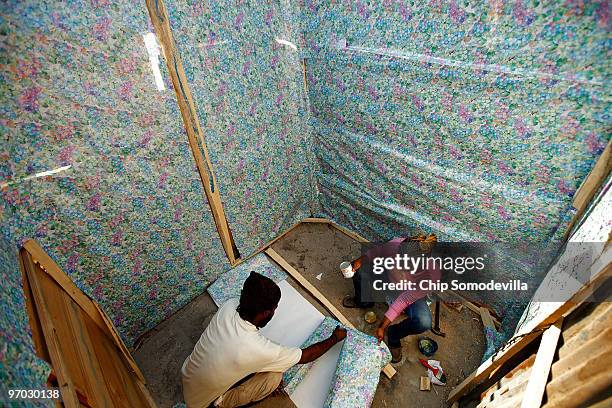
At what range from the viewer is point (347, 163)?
2656 millimetres

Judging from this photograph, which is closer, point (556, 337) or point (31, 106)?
point (556, 337)

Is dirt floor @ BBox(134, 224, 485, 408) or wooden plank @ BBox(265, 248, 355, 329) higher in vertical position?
wooden plank @ BBox(265, 248, 355, 329)

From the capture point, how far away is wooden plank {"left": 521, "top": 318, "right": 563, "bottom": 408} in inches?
49.7

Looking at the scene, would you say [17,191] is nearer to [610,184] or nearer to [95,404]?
[95,404]

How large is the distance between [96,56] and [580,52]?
2.18 metres

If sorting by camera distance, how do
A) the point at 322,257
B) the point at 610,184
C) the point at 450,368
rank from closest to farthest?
the point at 610,184 → the point at 450,368 → the point at 322,257

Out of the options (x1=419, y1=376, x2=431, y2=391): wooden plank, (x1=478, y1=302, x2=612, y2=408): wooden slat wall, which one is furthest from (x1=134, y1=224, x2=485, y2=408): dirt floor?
(x1=478, y1=302, x2=612, y2=408): wooden slat wall

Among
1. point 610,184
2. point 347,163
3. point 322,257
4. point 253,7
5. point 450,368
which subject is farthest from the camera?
point 322,257

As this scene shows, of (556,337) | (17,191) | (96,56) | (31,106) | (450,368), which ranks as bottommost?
(450,368)

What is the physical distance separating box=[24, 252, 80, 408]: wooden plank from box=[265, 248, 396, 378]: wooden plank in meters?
1.75

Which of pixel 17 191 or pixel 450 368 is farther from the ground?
pixel 17 191

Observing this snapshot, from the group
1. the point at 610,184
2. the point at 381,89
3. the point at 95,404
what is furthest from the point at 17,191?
the point at 610,184

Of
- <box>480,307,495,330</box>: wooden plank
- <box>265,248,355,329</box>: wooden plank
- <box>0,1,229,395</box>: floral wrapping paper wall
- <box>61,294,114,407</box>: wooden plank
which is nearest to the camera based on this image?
<box>61,294,114,407</box>: wooden plank
